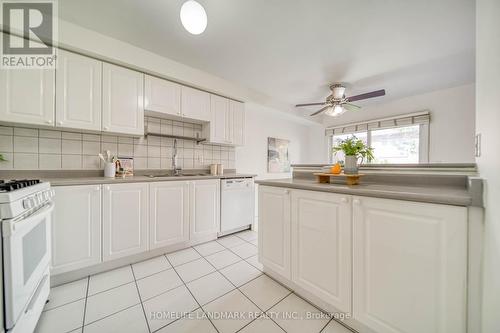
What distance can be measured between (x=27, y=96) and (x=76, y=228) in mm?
1266

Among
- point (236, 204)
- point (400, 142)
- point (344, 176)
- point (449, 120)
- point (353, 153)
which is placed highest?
point (449, 120)

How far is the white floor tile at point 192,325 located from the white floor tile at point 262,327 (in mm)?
223

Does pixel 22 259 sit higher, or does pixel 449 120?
pixel 449 120

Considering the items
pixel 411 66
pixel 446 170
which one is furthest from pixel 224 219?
pixel 411 66

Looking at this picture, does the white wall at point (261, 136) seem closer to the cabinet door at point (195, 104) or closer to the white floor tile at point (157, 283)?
the cabinet door at point (195, 104)

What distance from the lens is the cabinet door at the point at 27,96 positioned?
1553 mm

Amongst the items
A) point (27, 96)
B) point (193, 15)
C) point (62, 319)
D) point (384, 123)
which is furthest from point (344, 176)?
point (384, 123)

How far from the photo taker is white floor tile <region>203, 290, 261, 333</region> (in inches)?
47.8

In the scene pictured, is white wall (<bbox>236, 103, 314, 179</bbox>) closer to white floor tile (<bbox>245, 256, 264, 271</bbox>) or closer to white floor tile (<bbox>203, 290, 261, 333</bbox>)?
white floor tile (<bbox>245, 256, 264, 271</bbox>)

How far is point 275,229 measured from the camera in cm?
161

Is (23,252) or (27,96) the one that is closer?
(23,252)

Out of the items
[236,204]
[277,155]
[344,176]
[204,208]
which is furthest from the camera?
[277,155]

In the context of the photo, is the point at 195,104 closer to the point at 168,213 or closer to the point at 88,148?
the point at 88,148

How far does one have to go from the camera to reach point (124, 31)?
73.5 inches
